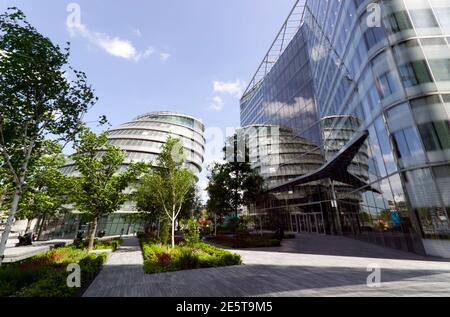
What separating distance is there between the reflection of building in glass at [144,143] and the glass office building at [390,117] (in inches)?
845

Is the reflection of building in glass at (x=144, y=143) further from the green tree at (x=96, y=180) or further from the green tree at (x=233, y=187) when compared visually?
the green tree at (x=233, y=187)

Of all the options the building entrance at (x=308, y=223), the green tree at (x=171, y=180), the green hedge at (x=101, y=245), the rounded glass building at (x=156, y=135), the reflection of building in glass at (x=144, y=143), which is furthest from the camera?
the rounded glass building at (x=156, y=135)

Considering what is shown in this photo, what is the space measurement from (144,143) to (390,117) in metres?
50.9

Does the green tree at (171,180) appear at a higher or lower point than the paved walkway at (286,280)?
higher

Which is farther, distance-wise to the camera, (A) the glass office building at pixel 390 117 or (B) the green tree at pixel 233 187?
(B) the green tree at pixel 233 187

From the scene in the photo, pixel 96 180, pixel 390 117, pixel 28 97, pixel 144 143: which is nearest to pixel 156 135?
pixel 144 143

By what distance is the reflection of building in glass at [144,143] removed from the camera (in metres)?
44.0

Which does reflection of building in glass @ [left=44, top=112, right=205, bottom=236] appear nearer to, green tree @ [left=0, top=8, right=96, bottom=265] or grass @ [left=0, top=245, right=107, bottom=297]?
green tree @ [left=0, top=8, right=96, bottom=265]

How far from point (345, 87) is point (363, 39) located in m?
5.52

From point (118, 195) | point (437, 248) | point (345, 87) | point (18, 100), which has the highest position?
point (345, 87)

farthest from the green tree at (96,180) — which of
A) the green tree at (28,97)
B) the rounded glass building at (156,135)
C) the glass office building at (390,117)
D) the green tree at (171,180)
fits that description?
the glass office building at (390,117)
